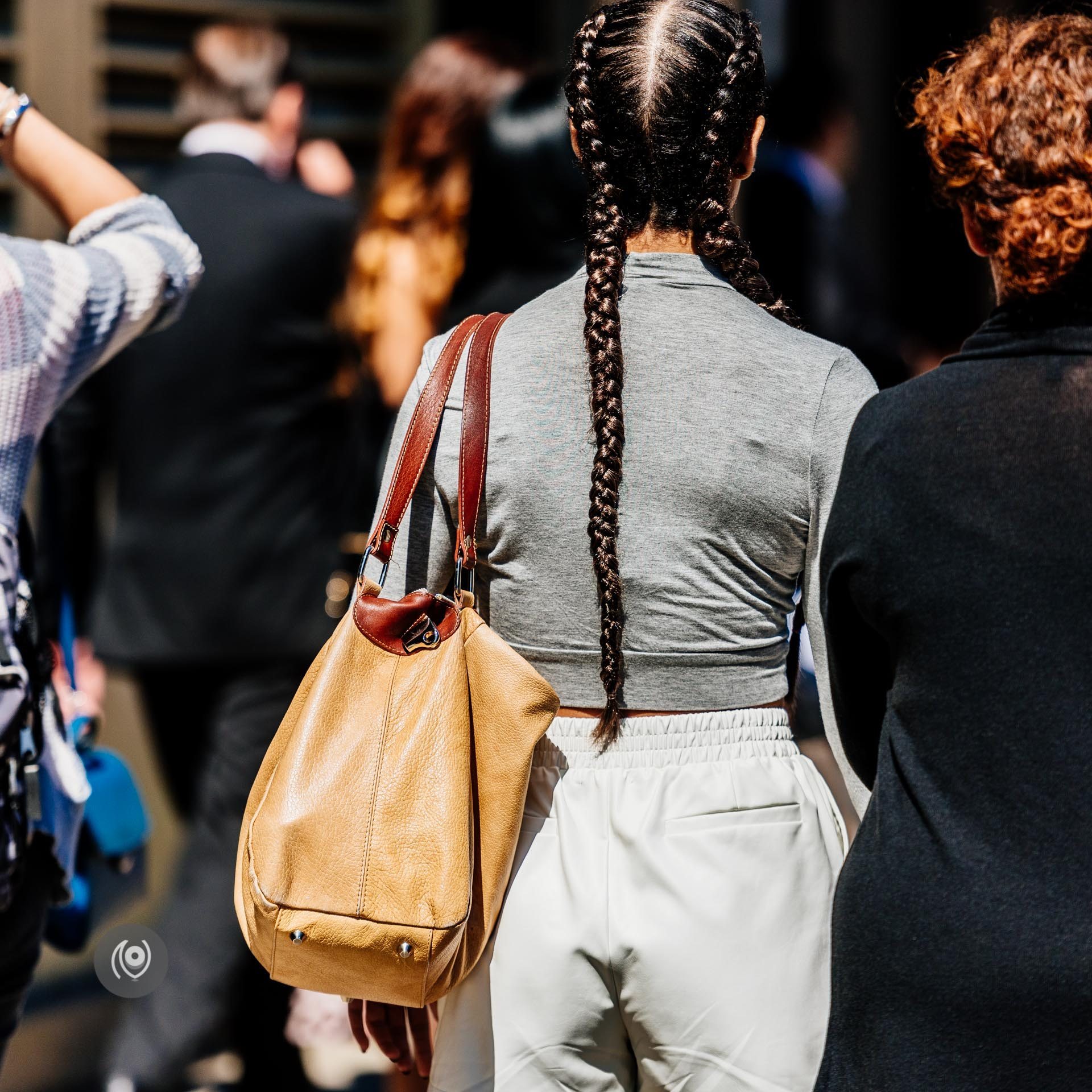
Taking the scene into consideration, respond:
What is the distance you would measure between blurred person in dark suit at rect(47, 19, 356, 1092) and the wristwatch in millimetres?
1103

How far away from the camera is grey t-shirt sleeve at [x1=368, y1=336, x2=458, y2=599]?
1.99 metres

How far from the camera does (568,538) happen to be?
1.94 meters

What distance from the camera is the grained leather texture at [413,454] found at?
1928mm

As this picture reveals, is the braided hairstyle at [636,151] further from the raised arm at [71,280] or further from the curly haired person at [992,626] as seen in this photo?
the raised arm at [71,280]

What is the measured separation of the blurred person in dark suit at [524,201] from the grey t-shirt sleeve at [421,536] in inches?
49.3

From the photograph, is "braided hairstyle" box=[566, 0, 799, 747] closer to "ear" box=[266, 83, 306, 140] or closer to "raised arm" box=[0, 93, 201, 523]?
"raised arm" box=[0, 93, 201, 523]

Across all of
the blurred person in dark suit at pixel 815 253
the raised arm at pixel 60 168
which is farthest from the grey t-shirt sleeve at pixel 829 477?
the blurred person in dark suit at pixel 815 253

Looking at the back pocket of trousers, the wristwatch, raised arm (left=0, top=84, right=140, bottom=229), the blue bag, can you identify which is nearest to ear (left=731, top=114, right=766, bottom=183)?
the back pocket of trousers

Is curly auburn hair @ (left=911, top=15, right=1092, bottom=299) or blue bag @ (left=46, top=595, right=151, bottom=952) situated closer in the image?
curly auburn hair @ (left=911, top=15, right=1092, bottom=299)

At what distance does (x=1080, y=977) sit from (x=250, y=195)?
264 centimetres

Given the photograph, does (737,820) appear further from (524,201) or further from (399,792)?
(524,201)

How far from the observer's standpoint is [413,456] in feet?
6.34

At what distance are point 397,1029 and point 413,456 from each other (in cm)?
81

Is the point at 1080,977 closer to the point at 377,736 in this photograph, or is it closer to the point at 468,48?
the point at 377,736
